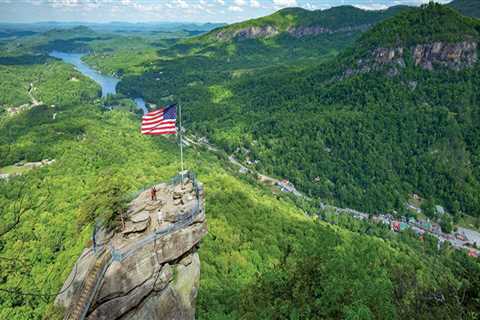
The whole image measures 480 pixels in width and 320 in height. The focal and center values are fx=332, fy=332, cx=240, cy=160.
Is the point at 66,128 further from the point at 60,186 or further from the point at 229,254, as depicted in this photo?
the point at 229,254

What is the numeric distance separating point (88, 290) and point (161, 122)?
63.2 feet

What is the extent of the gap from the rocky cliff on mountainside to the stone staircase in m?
0.14

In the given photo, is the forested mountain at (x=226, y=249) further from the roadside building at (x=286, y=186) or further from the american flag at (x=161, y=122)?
the roadside building at (x=286, y=186)

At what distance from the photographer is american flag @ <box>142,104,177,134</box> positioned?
38.2m

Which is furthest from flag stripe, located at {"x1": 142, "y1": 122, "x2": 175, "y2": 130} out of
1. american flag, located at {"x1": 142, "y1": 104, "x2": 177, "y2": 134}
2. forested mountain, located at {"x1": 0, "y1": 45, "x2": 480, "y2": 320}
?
forested mountain, located at {"x1": 0, "y1": 45, "x2": 480, "y2": 320}

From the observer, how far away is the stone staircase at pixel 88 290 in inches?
1025

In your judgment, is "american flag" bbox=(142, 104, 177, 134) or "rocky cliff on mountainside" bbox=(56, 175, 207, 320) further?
"american flag" bbox=(142, 104, 177, 134)

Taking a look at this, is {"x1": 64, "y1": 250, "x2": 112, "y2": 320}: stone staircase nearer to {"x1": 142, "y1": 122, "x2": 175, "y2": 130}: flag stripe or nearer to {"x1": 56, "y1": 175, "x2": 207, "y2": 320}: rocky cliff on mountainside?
{"x1": 56, "y1": 175, "x2": 207, "y2": 320}: rocky cliff on mountainside

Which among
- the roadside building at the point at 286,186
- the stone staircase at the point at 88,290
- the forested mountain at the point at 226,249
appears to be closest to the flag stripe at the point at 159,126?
the forested mountain at the point at 226,249

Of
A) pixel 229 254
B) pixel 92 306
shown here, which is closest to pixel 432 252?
pixel 229 254

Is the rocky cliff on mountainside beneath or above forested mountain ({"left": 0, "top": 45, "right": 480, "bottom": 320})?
above

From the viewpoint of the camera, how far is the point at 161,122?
3866 cm

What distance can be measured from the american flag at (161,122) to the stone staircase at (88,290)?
590 inches

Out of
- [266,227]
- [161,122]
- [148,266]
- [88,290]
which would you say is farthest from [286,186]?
[88,290]
